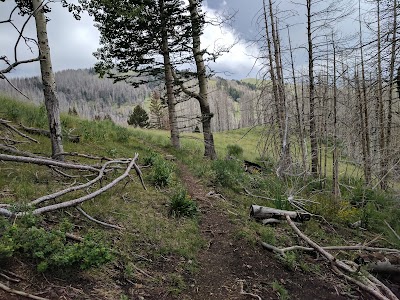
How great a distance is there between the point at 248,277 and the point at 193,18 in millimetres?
10111

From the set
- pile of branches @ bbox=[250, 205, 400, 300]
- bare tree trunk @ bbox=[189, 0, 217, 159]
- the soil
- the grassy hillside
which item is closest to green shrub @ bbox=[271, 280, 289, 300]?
the soil

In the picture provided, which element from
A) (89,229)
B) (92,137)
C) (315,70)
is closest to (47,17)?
(92,137)

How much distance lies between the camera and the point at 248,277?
13.6ft

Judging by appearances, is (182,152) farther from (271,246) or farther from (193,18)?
(271,246)

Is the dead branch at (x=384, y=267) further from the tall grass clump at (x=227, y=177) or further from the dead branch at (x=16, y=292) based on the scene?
the dead branch at (x=16, y=292)

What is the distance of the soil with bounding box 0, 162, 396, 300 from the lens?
272 cm

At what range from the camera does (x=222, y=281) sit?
3.95 metres

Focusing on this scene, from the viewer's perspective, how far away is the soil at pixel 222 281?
8.92 ft

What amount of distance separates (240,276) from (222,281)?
32 centimetres

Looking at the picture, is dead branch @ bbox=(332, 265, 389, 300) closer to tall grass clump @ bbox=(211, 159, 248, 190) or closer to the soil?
the soil

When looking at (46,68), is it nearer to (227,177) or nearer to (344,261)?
(227,177)

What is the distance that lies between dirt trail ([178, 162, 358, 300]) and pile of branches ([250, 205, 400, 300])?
0.23 metres

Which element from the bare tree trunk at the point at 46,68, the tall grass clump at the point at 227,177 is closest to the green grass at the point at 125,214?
the bare tree trunk at the point at 46,68

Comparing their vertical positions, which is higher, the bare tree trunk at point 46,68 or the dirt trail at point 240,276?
the bare tree trunk at point 46,68
